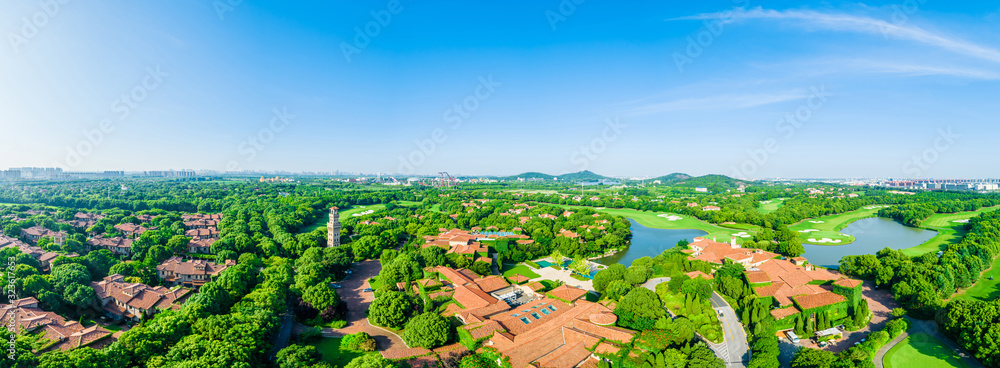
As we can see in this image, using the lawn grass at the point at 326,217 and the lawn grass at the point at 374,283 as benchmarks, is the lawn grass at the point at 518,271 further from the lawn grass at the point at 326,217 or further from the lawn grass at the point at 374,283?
the lawn grass at the point at 326,217

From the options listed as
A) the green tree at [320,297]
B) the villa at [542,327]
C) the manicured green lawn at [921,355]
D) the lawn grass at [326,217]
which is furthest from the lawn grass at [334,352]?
the lawn grass at [326,217]

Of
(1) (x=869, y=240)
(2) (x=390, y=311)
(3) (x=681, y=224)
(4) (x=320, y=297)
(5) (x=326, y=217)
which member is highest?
(4) (x=320, y=297)

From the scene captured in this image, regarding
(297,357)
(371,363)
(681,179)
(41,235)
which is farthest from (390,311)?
(681,179)

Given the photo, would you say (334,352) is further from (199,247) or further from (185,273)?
(199,247)

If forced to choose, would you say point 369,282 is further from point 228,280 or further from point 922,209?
Answer: point 922,209

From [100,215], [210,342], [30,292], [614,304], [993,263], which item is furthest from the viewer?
[100,215]

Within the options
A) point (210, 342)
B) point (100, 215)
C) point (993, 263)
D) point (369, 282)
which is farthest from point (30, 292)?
point (993, 263)

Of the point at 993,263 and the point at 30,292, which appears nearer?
the point at 30,292
